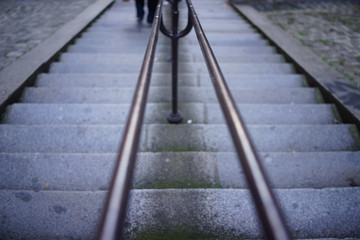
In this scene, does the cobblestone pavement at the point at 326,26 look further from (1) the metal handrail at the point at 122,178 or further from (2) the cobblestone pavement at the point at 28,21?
(2) the cobblestone pavement at the point at 28,21

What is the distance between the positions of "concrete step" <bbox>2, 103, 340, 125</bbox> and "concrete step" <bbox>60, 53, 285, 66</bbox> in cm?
136

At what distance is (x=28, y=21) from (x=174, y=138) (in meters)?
5.13

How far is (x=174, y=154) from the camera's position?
1794 millimetres

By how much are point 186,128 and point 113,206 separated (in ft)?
5.45

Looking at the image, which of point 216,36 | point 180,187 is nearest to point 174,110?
point 180,187

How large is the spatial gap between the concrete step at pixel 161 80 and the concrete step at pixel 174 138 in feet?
3.27

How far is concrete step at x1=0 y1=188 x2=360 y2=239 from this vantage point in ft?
4.09

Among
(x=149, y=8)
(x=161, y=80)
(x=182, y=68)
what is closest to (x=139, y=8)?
(x=149, y=8)

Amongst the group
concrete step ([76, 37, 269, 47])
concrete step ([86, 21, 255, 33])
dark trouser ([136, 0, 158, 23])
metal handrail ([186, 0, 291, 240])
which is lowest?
metal handrail ([186, 0, 291, 240])

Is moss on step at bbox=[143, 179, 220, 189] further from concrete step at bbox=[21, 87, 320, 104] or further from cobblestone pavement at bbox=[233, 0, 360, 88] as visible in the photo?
cobblestone pavement at bbox=[233, 0, 360, 88]

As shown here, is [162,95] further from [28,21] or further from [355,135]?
[28,21]

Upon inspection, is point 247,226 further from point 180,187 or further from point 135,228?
point 135,228

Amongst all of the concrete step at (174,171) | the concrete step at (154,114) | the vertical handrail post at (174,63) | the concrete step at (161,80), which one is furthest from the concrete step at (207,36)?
the concrete step at (174,171)

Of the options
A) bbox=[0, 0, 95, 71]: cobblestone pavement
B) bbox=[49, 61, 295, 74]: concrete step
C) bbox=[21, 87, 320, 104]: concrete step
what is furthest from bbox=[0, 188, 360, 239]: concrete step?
bbox=[0, 0, 95, 71]: cobblestone pavement
